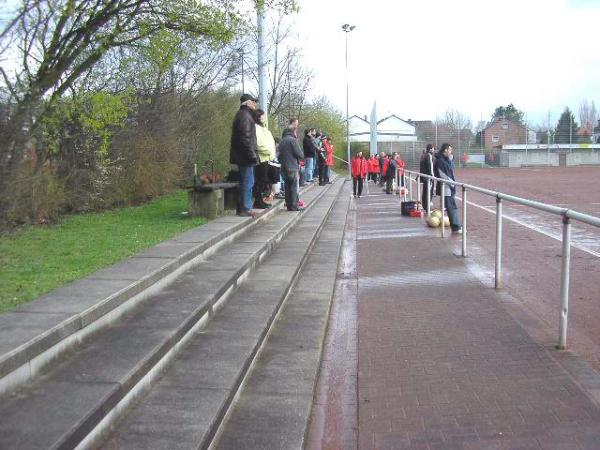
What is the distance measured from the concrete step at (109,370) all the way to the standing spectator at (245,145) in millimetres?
3673

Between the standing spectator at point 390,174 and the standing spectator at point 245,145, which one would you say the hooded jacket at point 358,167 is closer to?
the standing spectator at point 390,174

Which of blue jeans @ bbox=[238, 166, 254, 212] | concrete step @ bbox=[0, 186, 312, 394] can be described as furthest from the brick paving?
blue jeans @ bbox=[238, 166, 254, 212]

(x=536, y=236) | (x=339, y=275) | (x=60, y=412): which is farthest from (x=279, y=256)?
(x=60, y=412)

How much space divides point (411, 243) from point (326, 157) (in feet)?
50.5

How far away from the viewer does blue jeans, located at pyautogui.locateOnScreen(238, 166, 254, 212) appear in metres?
9.81

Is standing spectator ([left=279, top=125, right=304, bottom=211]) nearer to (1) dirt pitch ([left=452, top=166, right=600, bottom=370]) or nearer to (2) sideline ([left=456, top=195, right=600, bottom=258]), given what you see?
(1) dirt pitch ([left=452, top=166, right=600, bottom=370])

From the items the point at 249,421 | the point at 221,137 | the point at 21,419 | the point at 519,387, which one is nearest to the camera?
the point at 21,419

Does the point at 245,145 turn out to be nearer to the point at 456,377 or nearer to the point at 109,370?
the point at 456,377

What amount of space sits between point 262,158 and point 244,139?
4.45 feet

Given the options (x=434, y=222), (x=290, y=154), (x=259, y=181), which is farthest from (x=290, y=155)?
(x=434, y=222)

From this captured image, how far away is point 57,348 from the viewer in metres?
3.82

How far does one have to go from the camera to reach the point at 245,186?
9.88 m

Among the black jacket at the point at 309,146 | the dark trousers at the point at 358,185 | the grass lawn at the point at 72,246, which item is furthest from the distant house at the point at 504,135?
the grass lawn at the point at 72,246

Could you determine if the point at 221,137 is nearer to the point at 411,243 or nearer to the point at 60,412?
the point at 411,243
